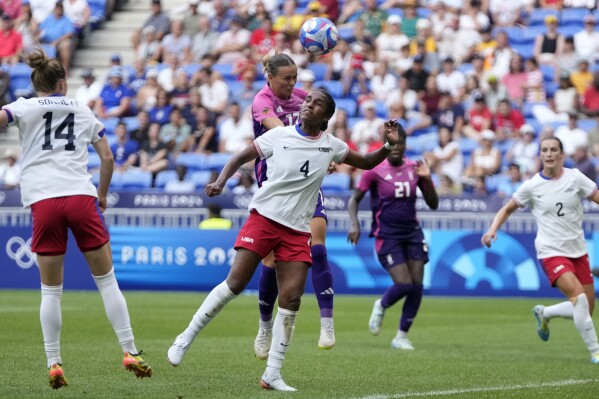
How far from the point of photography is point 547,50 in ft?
81.7

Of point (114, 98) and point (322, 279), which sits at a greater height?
point (322, 279)

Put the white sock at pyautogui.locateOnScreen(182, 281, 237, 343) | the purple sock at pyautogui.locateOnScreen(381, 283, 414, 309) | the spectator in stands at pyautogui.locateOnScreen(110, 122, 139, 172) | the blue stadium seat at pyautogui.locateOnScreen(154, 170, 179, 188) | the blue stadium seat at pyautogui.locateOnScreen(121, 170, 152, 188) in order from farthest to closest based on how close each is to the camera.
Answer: the spectator in stands at pyautogui.locateOnScreen(110, 122, 139, 172), the blue stadium seat at pyautogui.locateOnScreen(121, 170, 152, 188), the blue stadium seat at pyautogui.locateOnScreen(154, 170, 179, 188), the purple sock at pyautogui.locateOnScreen(381, 283, 414, 309), the white sock at pyautogui.locateOnScreen(182, 281, 237, 343)

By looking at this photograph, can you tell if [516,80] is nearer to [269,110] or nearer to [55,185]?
[269,110]

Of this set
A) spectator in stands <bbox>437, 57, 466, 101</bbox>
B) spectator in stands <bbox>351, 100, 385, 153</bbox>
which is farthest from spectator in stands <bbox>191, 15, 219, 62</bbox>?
spectator in stands <bbox>437, 57, 466, 101</bbox>

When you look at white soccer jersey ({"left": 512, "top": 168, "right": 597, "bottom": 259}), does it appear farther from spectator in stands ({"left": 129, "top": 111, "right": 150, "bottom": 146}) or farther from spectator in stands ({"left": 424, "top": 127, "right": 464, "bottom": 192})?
spectator in stands ({"left": 129, "top": 111, "right": 150, "bottom": 146})

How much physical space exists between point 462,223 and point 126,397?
42.8 feet

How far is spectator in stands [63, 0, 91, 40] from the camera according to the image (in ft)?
99.3

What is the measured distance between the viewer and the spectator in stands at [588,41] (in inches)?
963

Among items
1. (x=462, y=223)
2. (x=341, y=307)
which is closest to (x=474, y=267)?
(x=462, y=223)

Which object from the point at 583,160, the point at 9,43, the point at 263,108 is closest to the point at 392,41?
the point at 583,160

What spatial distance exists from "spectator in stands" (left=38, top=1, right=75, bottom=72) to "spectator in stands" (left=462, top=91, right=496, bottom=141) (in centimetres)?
1083

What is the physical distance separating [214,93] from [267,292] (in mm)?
16360

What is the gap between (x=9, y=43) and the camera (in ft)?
97.5

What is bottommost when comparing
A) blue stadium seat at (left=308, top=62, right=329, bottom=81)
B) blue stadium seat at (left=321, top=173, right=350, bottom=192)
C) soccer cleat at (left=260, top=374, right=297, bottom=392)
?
blue stadium seat at (left=321, top=173, right=350, bottom=192)
